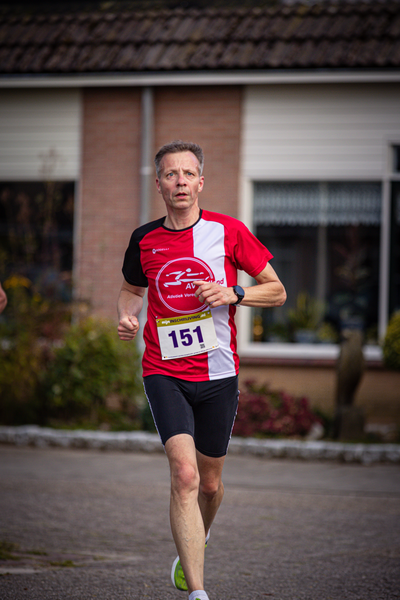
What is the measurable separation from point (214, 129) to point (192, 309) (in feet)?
26.6

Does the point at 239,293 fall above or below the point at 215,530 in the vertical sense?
above

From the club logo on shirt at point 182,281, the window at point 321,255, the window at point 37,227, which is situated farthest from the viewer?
the window at point 37,227

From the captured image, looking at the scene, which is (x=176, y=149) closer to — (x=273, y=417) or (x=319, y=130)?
(x=273, y=417)

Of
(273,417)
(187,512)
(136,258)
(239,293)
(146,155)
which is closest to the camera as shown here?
(187,512)

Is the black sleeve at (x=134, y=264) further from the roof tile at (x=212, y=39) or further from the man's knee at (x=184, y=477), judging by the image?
the roof tile at (x=212, y=39)

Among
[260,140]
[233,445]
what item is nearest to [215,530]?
[233,445]

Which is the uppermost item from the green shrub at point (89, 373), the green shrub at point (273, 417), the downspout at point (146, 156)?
the downspout at point (146, 156)

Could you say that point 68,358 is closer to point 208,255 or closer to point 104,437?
point 104,437

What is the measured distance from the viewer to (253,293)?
4043 millimetres

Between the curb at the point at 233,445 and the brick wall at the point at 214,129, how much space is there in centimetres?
→ 375

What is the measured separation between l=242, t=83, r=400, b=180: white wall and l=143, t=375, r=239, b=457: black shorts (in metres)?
7.83

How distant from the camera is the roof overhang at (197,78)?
10992 millimetres

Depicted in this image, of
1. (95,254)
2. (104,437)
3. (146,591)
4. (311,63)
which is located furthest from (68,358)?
(146,591)

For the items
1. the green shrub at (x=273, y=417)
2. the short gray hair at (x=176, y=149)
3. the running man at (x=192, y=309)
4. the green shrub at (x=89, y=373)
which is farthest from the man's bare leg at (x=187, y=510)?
the green shrub at (x=89, y=373)
